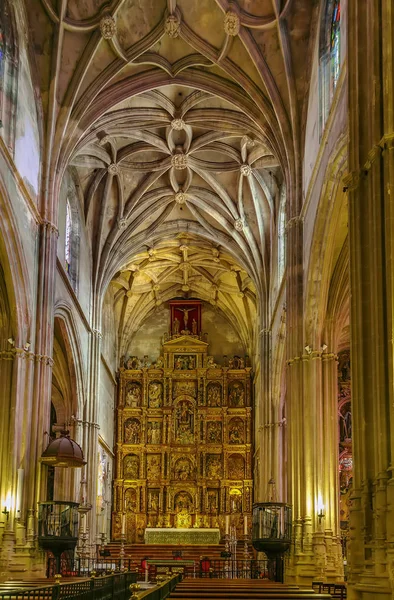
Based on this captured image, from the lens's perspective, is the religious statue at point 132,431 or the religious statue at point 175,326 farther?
the religious statue at point 175,326

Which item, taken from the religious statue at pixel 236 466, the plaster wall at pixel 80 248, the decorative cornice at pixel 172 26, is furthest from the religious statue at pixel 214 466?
the decorative cornice at pixel 172 26

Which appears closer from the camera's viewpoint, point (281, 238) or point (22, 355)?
point (22, 355)

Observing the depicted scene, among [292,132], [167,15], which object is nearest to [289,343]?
[292,132]

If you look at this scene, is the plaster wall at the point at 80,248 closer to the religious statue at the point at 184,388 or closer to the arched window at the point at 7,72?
the arched window at the point at 7,72

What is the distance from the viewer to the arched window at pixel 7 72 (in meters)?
22.6

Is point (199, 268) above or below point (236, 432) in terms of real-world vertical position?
above

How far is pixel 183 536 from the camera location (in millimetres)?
39938

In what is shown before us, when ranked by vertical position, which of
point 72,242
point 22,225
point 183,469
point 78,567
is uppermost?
point 72,242

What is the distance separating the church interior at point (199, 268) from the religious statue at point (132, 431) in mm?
140

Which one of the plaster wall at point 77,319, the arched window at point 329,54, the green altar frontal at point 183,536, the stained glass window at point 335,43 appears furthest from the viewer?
the green altar frontal at point 183,536

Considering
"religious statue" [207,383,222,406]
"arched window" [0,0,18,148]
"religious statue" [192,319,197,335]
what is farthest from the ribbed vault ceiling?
"religious statue" [207,383,222,406]

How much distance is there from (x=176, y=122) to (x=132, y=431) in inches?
808

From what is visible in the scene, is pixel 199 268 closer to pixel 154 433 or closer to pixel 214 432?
pixel 214 432

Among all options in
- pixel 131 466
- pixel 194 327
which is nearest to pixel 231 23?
pixel 194 327
